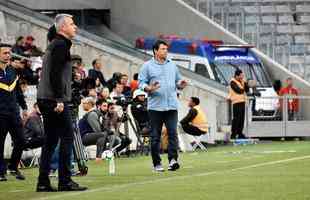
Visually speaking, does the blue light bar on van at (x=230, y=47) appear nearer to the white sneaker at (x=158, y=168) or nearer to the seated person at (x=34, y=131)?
the seated person at (x=34, y=131)

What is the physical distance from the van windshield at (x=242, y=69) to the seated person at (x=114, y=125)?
1067 cm

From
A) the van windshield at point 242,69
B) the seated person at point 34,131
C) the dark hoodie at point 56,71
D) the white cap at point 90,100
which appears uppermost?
the van windshield at point 242,69

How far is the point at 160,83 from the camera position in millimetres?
19109

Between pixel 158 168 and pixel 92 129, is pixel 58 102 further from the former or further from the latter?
pixel 92 129

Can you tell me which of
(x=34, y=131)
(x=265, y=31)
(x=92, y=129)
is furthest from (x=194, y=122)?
(x=265, y=31)

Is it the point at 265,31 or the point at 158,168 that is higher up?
the point at 265,31

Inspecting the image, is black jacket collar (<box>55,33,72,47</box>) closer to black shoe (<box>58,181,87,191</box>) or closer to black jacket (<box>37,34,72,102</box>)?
black jacket (<box>37,34,72,102</box>)

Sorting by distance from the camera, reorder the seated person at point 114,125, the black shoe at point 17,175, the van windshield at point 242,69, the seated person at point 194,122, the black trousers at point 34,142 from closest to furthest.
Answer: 1. the black shoe at point 17,175
2. the black trousers at point 34,142
3. the seated person at point 114,125
4. the seated person at point 194,122
5. the van windshield at point 242,69

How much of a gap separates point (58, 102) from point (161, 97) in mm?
4336

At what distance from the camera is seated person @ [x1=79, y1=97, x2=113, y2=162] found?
24078 millimetres

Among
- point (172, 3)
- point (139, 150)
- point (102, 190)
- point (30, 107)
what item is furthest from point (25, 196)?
point (172, 3)

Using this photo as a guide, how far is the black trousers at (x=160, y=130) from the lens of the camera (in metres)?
18.9

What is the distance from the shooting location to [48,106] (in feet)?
49.3

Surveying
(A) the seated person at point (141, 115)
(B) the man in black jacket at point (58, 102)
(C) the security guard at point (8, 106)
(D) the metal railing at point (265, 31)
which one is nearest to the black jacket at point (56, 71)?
(B) the man in black jacket at point (58, 102)
